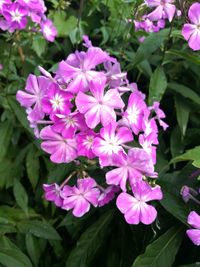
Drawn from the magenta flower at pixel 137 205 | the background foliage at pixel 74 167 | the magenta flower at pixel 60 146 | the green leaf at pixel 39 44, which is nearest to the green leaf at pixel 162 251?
the background foliage at pixel 74 167

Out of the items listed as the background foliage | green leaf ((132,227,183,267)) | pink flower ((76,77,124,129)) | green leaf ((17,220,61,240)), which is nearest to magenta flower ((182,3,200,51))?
the background foliage

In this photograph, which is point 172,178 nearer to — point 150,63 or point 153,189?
point 153,189

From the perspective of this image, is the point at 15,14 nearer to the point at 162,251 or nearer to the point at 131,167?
the point at 131,167

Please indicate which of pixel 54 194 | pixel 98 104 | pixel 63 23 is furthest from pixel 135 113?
pixel 63 23

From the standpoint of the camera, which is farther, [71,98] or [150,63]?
[150,63]

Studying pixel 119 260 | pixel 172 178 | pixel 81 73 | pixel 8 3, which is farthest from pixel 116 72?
pixel 119 260

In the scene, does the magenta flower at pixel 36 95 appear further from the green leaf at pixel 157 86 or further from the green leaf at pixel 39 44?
the green leaf at pixel 39 44
